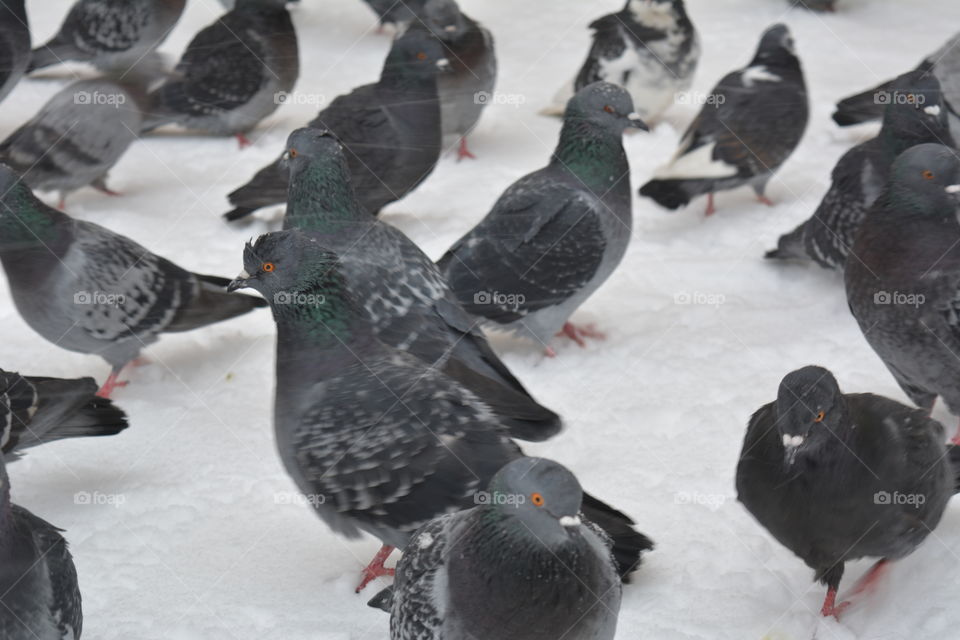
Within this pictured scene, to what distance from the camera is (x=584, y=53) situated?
9070mm

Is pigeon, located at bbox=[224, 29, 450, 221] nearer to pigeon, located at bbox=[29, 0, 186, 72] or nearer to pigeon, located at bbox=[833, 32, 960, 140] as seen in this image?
pigeon, located at bbox=[29, 0, 186, 72]

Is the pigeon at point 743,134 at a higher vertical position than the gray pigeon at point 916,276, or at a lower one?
lower

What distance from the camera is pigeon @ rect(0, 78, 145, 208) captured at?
21.4 ft

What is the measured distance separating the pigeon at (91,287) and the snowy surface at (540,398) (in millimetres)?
292

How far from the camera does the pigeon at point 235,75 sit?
291 inches

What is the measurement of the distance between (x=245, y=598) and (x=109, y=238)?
6.22ft

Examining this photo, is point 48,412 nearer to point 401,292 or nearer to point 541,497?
point 401,292

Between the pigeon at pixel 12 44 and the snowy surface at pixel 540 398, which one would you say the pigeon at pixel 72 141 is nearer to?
the snowy surface at pixel 540 398

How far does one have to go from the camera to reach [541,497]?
288cm

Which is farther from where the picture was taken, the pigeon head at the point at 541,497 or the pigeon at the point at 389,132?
the pigeon at the point at 389,132

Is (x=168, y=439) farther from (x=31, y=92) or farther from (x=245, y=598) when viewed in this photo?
(x=31, y=92)

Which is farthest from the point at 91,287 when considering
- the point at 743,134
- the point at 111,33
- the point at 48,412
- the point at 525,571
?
the point at 111,33

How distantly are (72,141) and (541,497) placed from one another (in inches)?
180

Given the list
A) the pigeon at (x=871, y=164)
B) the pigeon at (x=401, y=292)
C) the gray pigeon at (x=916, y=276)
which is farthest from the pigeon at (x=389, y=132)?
the gray pigeon at (x=916, y=276)
